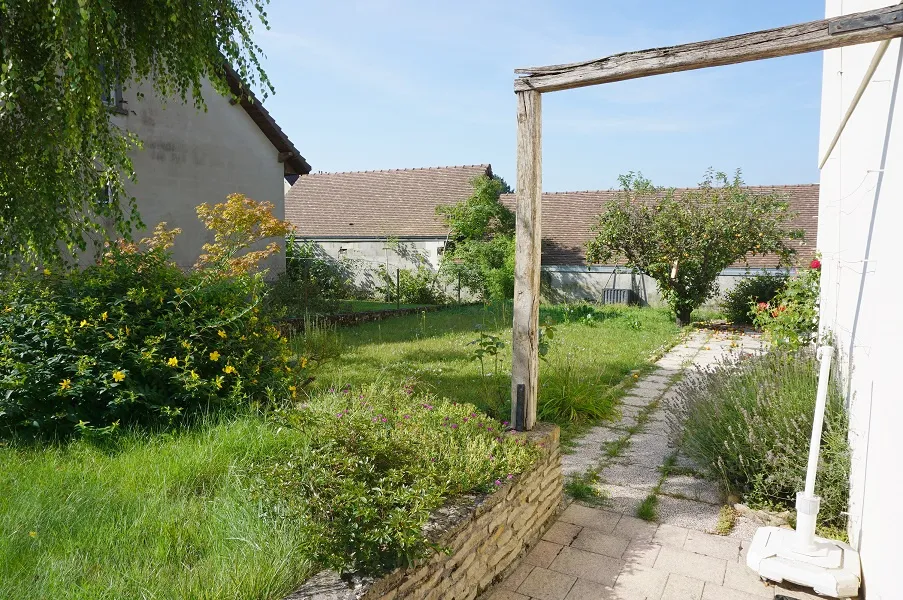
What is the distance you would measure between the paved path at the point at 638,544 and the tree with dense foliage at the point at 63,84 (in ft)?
16.5

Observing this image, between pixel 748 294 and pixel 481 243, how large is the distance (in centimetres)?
827

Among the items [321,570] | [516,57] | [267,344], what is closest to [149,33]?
[267,344]

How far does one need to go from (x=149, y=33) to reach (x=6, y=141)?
1596mm

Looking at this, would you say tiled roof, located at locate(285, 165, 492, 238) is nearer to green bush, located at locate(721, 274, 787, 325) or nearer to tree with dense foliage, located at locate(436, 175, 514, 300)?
tree with dense foliage, located at locate(436, 175, 514, 300)

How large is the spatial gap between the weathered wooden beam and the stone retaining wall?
2.42 meters

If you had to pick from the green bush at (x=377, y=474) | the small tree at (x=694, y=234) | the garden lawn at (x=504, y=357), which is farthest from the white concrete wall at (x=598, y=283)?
the green bush at (x=377, y=474)

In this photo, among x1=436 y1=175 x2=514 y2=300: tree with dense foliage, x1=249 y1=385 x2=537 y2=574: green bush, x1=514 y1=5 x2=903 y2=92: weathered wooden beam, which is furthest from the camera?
x1=436 y1=175 x2=514 y2=300: tree with dense foliage

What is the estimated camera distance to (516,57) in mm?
4180

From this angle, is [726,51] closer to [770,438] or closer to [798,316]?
[770,438]

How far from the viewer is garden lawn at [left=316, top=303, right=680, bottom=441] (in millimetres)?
6664

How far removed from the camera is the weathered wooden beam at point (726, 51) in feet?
9.67

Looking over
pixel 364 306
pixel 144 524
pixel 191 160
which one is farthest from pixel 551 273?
pixel 144 524

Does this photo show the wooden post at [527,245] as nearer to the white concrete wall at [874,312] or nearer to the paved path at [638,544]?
the paved path at [638,544]

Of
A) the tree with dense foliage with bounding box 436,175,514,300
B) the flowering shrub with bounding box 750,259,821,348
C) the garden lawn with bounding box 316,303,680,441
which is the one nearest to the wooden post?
the garden lawn with bounding box 316,303,680,441
